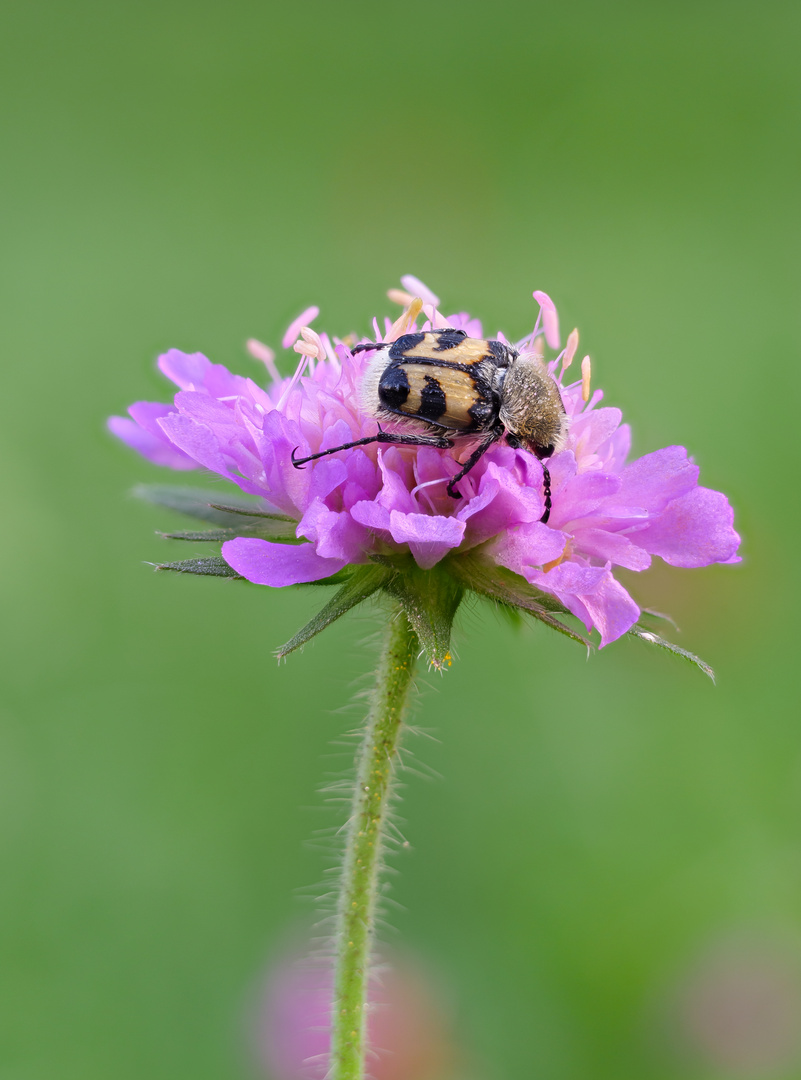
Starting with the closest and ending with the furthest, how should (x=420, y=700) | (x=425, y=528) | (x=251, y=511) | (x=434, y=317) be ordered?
(x=425, y=528) < (x=251, y=511) < (x=434, y=317) < (x=420, y=700)

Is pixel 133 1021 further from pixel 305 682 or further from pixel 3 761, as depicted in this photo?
pixel 305 682

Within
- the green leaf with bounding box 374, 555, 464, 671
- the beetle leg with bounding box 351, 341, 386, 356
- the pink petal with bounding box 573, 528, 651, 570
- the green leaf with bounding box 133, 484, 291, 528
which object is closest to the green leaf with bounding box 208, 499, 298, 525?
the green leaf with bounding box 133, 484, 291, 528

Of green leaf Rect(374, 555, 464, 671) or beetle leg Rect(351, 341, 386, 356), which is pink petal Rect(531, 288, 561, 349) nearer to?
beetle leg Rect(351, 341, 386, 356)

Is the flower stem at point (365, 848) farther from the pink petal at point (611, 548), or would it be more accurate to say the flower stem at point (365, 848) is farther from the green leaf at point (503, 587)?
the pink petal at point (611, 548)

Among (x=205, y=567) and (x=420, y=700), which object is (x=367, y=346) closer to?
(x=205, y=567)

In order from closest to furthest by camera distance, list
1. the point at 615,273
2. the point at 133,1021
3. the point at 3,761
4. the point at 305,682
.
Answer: the point at 133,1021 → the point at 3,761 → the point at 305,682 → the point at 615,273

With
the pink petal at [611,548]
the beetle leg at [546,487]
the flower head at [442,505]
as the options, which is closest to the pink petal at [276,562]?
the flower head at [442,505]

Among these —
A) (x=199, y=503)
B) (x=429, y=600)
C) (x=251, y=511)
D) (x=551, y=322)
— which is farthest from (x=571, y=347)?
(x=199, y=503)

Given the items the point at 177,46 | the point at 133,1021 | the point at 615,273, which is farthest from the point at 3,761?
the point at 177,46
